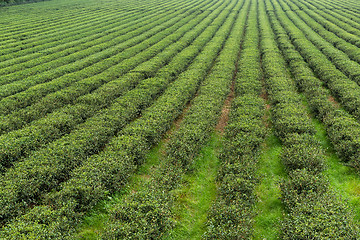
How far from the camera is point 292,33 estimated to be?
33844 millimetres

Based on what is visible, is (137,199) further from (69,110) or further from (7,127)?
(7,127)

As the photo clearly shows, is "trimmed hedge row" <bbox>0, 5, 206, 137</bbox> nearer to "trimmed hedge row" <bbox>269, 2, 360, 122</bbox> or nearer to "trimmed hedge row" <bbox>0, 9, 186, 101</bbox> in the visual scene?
"trimmed hedge row" <bbox>0, 9, 186, 101</bbox>

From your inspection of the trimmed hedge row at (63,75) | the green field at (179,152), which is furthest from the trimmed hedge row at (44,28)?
the green field at (179,152)

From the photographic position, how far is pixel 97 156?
1087 centimetres

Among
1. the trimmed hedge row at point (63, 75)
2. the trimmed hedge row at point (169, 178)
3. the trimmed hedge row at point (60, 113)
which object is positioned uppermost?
the trimmed hedge row at point (63, 75)

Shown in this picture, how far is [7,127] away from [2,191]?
6.80 metres

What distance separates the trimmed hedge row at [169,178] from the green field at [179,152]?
6 cm

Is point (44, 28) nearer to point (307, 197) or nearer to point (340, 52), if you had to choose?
point (340, 52)

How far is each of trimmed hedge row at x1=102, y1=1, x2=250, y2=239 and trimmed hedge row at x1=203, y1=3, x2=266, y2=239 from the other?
1.50 metres

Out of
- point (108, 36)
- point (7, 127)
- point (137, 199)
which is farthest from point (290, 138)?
point (108, 36)

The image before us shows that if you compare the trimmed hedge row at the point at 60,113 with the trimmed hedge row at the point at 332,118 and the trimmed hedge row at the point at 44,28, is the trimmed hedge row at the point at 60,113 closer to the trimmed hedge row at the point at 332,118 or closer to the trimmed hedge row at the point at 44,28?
the trimmed hedge row at the point at 332,118

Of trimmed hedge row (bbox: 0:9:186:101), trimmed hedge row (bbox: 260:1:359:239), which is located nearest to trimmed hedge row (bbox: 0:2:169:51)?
trimmed hedge row (bbox: 0:9:186:101)

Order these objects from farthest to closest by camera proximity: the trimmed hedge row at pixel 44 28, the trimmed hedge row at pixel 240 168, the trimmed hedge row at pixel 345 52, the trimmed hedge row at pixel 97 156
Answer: the trimmed hedge row at pixel 44 28, the trimmed hedge row at pixel 345 52, the trimmed hedge row at pixel 97 156, the trimmed hedge row at pixel 240 168

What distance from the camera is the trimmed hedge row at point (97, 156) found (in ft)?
28.9
